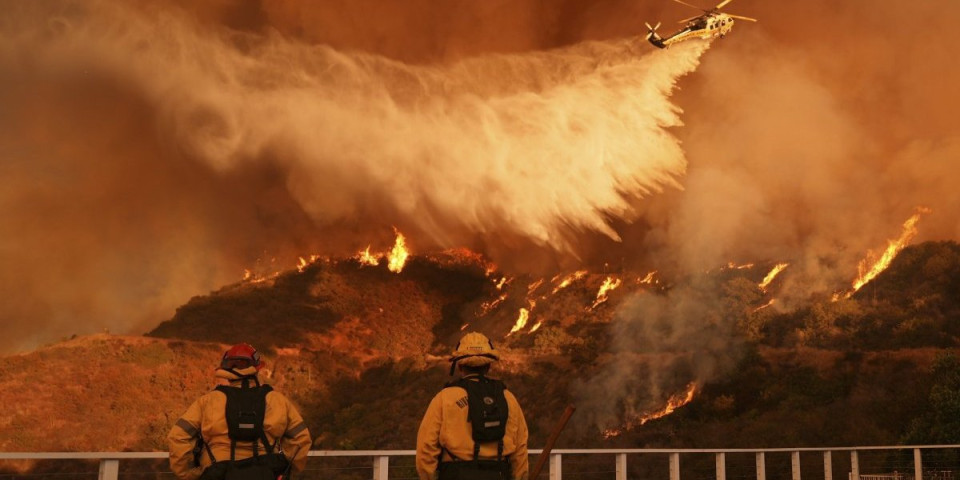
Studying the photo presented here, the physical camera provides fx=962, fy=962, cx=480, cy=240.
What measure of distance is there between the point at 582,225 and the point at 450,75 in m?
13.7

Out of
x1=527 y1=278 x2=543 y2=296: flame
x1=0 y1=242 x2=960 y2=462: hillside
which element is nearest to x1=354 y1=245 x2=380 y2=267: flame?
x1=0 y1=242 x2=960 y2=462: hillside

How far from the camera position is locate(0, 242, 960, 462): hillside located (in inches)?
1933

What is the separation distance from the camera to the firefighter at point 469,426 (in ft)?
20.1

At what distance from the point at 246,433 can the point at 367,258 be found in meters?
70.0

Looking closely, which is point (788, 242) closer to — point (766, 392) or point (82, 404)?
point (766, 392)

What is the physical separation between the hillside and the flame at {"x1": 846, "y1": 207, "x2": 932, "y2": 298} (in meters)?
0.48

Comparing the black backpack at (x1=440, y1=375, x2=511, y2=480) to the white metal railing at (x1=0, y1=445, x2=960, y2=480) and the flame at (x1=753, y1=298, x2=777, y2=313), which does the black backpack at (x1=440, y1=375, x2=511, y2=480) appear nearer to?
the white metal railing at (x1=0, y1=445, x2=960, y2=480)

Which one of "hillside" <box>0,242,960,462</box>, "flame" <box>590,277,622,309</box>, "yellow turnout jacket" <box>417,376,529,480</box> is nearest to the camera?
"yellow turnout jacket" <box>417,376,529,480</box>

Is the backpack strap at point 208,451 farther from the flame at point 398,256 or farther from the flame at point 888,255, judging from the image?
the flame at point 398,256

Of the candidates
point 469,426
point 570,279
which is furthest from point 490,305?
point 469,426

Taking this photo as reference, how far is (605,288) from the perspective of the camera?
212ft

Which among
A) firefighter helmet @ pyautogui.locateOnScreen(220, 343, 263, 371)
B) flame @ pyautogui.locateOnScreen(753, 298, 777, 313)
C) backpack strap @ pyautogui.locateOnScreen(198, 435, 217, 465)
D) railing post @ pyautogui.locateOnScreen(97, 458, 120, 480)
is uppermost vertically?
flame @ pyautogui.locateOnScreen(753, 298, 777, 313)

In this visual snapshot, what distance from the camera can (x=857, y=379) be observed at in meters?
49.1

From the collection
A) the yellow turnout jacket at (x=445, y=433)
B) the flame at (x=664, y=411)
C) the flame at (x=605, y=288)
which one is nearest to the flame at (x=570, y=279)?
the flame at (x=605, y=288)
